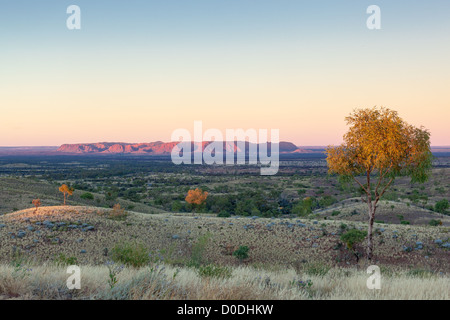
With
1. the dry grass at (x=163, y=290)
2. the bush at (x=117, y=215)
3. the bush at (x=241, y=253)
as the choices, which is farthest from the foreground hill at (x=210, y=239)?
the dry grass at (x=163, y=290)

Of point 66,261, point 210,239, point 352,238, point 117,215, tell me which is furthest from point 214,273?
point 117,215

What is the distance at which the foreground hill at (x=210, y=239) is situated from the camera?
723 inches

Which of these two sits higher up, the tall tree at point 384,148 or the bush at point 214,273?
the tall tree at point 384,148

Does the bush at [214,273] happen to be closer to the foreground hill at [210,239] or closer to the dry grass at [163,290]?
the dry grass at [163,290]

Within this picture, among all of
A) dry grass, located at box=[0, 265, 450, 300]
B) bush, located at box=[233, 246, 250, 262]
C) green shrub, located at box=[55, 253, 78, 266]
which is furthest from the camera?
bush, located at box=[233, 246, 250, 262]

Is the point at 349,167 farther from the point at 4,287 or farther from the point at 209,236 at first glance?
the point at 4,287

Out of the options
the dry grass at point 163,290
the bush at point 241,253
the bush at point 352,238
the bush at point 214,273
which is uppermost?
the dry grass at point 163,290

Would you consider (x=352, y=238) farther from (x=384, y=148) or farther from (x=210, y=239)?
(x=210, y=239)

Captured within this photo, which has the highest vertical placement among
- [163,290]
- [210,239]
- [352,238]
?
[163,290]

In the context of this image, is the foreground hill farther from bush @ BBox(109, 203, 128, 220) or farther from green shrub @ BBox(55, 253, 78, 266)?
green shrub @ BBox(55, 253, 78, 266)

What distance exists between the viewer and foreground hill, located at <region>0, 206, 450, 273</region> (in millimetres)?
18359

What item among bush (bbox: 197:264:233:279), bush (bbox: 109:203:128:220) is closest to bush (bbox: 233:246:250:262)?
bush (bbox: 109:203:128:220)

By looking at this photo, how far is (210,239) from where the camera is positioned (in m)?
21.8
